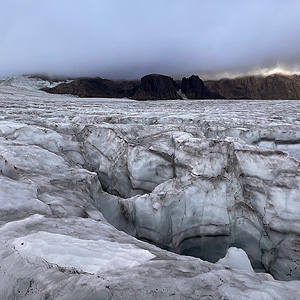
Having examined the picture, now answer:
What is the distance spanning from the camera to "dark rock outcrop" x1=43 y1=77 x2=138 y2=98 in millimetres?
77425

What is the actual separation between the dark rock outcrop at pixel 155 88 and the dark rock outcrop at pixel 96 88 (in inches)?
203

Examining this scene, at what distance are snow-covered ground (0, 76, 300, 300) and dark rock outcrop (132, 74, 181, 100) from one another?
347ft

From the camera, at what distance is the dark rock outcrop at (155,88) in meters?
112

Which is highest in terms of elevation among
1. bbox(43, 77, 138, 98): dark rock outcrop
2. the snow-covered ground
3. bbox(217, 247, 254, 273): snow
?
bbox(43, 77, 138, 98): dark rock outcrop

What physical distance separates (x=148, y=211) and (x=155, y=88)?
11674cm

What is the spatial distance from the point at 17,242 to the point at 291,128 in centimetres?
724

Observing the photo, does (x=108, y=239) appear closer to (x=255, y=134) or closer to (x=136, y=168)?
(x=136, y=168)

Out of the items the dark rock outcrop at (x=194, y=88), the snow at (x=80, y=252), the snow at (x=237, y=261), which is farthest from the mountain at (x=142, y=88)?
the snow at (x=80, y=252)

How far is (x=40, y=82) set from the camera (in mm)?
67125

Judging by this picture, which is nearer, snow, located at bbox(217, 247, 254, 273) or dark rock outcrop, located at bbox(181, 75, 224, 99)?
snow, located at bbox(217, 247, 254, 273)

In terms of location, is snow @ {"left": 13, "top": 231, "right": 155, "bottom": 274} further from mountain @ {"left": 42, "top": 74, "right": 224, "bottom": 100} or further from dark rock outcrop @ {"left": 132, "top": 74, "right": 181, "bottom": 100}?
dark rock outcrop @ {"left": 132, "top": 74, "right": 181, "bottom": 100}

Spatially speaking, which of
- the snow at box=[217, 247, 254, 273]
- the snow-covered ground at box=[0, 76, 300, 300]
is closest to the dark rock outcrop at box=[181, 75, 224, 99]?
the snow-covered ground at box=[0, 76, 300, 300]

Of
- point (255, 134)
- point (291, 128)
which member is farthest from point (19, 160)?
point (291, 128)

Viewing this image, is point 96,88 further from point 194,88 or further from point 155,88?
point 194,88
